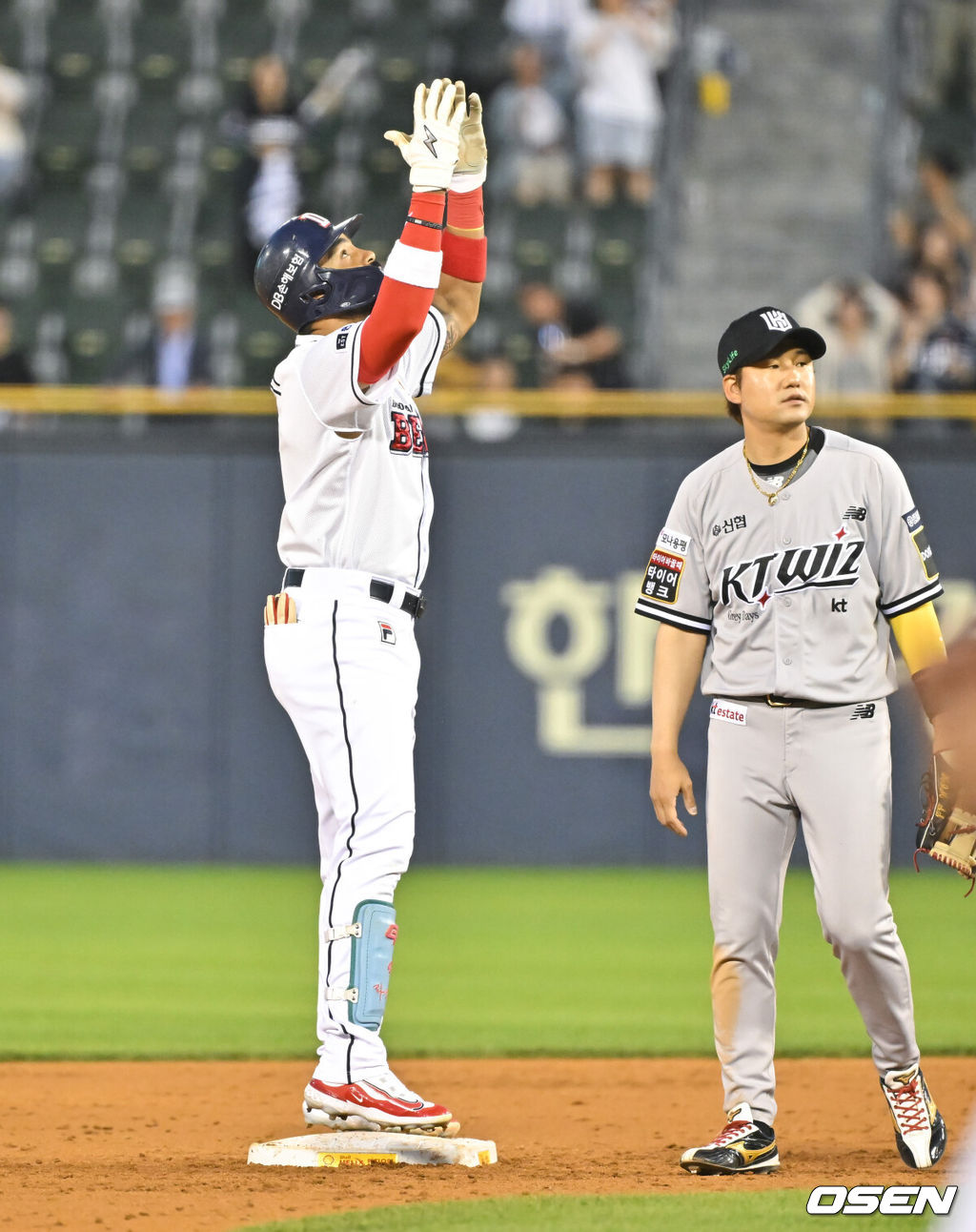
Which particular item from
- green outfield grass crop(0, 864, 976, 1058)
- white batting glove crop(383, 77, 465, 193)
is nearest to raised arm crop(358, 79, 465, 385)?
white batting glove crop(383, 77, 465, 193)

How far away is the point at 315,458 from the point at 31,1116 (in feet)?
6.78

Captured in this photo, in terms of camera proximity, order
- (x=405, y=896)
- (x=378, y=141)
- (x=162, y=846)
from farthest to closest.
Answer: (x=378, y=141) < (x=162, y=846) < (x=405, y=896)

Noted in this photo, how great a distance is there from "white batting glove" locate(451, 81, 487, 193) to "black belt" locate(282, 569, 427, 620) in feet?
3.84

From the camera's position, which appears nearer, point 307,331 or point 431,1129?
point 431,1129

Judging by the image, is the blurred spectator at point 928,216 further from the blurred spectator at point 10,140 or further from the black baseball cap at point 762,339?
the black baseball cap at point 762,339

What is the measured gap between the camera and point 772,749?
4.92 metres

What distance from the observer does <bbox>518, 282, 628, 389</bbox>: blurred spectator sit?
12758 mm

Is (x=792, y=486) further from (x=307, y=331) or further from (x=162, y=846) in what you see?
(x=162, y=846)

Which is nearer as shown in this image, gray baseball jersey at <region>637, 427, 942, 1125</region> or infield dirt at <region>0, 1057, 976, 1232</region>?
infield dirt at <region>0, 1057, 976, 1232</region>

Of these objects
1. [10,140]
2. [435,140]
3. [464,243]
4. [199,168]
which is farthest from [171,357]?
[435,140]

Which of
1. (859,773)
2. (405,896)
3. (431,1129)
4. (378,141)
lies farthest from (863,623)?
(378,141)

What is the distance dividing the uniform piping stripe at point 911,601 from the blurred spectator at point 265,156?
9793 mm

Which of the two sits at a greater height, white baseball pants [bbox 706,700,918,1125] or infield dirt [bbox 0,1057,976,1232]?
white baseball pants [bbox 706,700,918,1125]

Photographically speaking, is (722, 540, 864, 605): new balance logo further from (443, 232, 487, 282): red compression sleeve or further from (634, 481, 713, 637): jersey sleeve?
(443, 232, 487, 282): red compression sleeve
